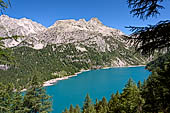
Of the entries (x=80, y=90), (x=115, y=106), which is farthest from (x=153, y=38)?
(x=80, y=90)

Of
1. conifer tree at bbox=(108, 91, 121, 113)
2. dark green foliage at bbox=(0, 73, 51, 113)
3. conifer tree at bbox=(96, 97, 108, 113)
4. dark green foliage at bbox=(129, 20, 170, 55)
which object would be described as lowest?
conifer tree at bbox=(96, 97, 108, 113)

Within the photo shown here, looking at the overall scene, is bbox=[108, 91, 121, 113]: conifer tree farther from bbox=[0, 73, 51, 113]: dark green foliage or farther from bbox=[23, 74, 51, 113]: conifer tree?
bbox=[23, 74, 51, 113]: conifer tree

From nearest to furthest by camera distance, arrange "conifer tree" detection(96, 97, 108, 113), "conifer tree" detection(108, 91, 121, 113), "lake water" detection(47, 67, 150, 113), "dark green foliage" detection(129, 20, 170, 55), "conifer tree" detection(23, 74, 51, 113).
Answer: "dark green foliage" detection(129, 20, 170, 55) → "conifer tree" detection(23, 74, 51, 113) → "conifer tree" detection(108, 91, 121, 113) → "conifer tree" detection(96, 97, 108, 113) → "lake water" detection(47, 67, 150, 113)

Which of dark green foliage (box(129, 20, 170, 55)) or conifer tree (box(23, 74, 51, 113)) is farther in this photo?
conifer tree (box(23, 74, 51, 113))

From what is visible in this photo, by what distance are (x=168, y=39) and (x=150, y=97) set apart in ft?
65.6

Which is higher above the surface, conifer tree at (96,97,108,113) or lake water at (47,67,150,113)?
conifer tree at (96,97,108,113)

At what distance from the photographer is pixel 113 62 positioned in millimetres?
199125

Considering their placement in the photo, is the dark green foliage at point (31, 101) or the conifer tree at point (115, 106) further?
the conifer tree at point (115, 106)

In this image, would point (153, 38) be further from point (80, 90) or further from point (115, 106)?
point (80, 90)

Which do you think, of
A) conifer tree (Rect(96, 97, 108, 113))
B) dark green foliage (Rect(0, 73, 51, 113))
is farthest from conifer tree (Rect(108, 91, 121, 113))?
dark green foliage (Rect(0, 73, 51, 113))

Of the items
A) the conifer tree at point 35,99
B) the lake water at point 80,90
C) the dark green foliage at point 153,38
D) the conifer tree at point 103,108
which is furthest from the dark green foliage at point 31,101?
the lake water at point 80,90

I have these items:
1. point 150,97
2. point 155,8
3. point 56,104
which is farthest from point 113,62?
point 155,8

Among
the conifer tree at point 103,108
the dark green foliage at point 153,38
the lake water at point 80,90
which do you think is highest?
the dark green foliage at point 153,38

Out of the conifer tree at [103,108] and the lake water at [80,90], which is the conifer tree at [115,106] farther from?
the lake water at [80,90]
